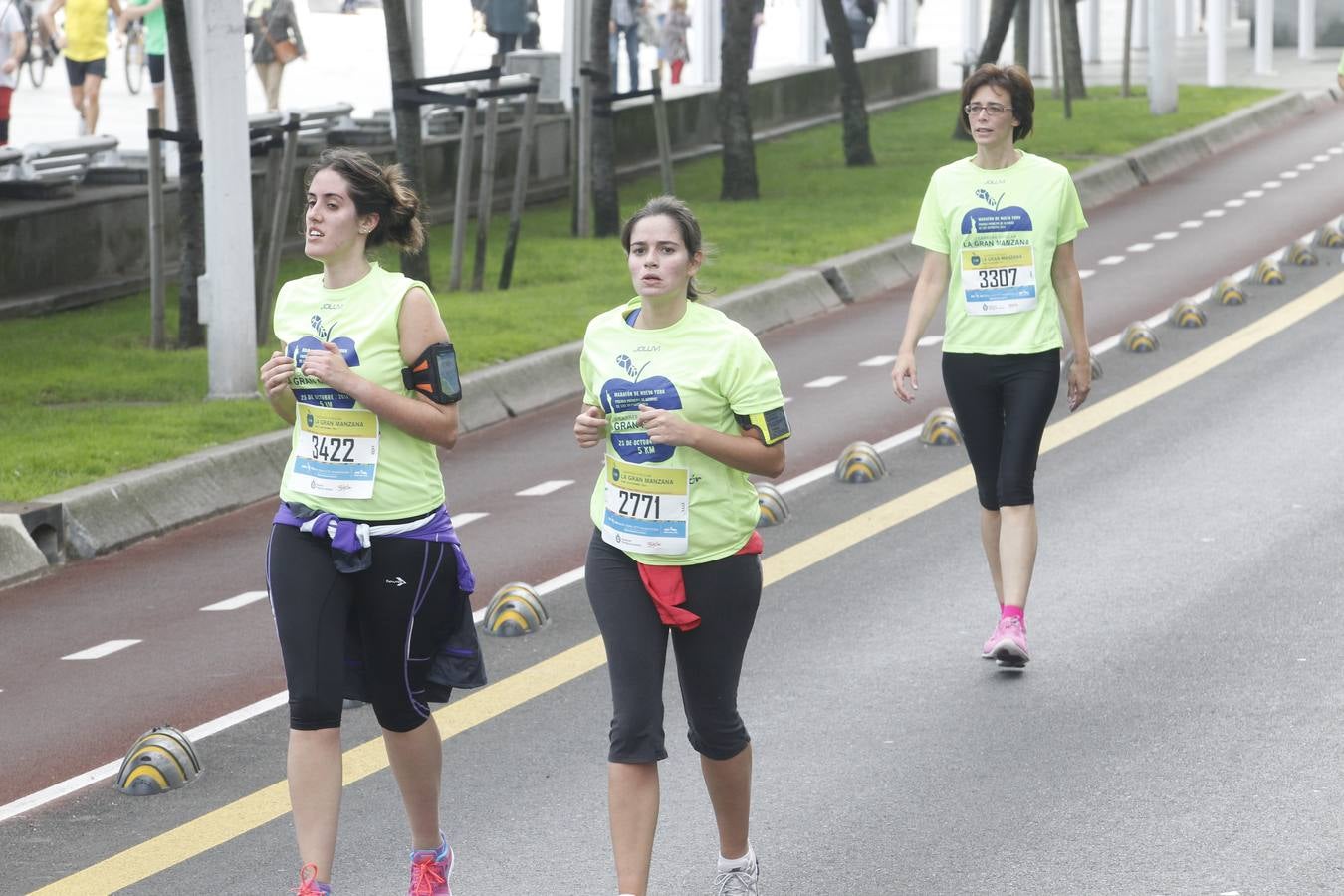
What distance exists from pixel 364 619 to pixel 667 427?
0.95m

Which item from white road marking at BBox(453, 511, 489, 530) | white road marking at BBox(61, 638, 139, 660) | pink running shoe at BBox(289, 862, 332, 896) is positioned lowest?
white road marking at BBox(453, 511, 489, 530)

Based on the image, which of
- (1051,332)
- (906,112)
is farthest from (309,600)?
(906,112)

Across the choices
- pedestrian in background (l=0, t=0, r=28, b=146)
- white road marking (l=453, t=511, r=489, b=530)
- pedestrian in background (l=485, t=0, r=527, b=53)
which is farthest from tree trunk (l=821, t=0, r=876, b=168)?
white road marking (l=453, t=511, r=489, b=530)

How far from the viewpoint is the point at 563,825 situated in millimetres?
6379

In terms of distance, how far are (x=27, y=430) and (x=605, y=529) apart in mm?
7380

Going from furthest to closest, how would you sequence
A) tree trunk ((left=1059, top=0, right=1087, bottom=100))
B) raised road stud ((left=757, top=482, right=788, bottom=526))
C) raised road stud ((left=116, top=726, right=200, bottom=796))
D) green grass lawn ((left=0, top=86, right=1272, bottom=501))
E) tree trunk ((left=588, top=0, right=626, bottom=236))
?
tree trunk ((left=1059, top=0, right=1087, bottom=100)) < tree trunk ((left=588, top=0, right=626, bottom=236)) < green grass lawn ((left=0, top=86, right=1272, bottom=501)) < raised road stud ((left=757, top=482, right=788, bottom=526)) < raised road stud ((left=116, top=726, right=200, bottom=796))

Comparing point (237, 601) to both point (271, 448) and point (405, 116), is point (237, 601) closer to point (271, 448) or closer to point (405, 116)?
point (271, 448)

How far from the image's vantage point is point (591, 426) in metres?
5.38

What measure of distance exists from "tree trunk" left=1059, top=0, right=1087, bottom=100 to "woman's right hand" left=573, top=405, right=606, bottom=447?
87.6 ft

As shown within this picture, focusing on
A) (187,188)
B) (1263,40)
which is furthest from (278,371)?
(1263,40)

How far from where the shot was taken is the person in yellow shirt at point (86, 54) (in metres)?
23.2

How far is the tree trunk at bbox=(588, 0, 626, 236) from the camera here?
20422mm

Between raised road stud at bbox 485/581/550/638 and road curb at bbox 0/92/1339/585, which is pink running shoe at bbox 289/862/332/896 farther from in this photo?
road curb at bbox 0/92/1339/585

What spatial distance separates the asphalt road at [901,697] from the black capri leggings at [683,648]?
0.65 m
